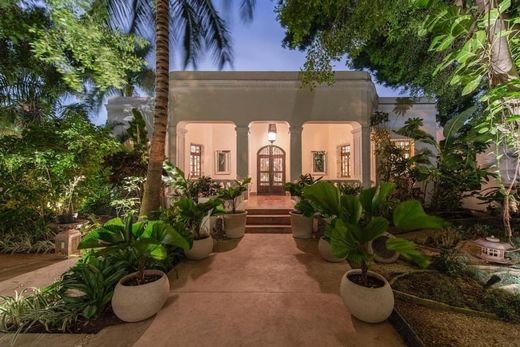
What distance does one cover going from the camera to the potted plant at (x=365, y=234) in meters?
2.11

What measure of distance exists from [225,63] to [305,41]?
3.60m

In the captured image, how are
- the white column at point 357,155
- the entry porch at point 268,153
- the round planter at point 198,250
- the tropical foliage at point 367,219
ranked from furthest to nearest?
the entry porch at point 268,153, the white column at point 357,155, the round planter at point 198,250, the tropical foliage at point 367,219

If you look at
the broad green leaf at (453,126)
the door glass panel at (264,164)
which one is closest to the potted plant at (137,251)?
the broad green leaf at (453,126)

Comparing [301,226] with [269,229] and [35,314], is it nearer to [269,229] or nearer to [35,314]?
[269,229]

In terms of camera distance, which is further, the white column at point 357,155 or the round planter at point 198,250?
the white column at point 357,155

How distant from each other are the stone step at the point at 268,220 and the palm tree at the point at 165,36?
2.63 meters

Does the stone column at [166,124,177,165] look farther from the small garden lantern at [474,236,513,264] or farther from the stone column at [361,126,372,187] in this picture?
the small garden lantern at [474,236,513,264]

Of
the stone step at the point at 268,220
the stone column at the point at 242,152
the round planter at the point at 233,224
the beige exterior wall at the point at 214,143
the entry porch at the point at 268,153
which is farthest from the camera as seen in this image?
the beige exterior wall at the point at 214,143

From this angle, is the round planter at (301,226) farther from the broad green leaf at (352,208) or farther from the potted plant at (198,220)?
the broad green leaf at (352,208)

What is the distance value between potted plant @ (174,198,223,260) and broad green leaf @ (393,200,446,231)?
9.51 feet

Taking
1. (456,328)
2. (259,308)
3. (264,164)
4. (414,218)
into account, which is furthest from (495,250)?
(264,164)

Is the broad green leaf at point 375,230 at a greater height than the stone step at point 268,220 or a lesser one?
greater

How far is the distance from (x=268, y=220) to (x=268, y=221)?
3cm

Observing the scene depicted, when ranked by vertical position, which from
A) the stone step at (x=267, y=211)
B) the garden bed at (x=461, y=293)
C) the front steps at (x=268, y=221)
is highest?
the stone step at (x=267, y=211)
